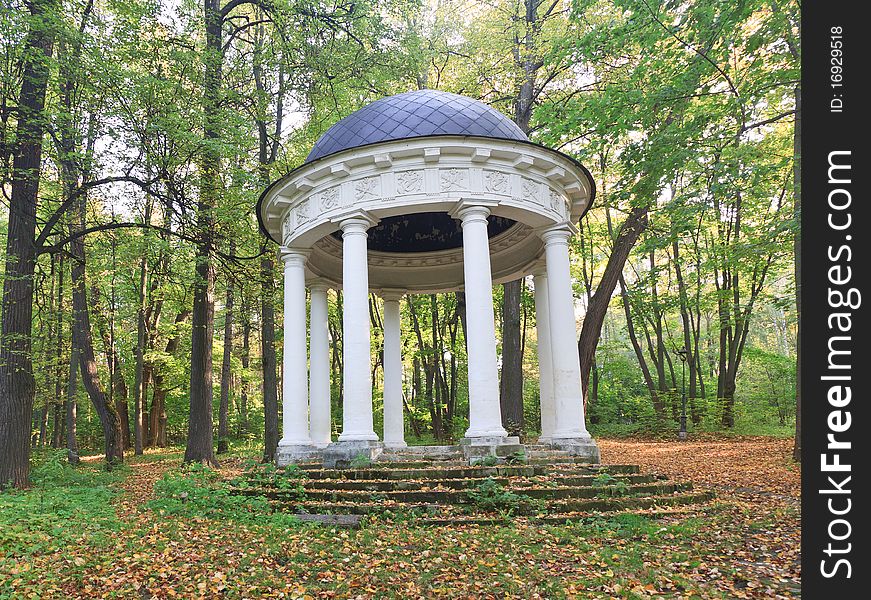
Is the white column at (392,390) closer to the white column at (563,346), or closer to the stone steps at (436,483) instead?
the white column at (563,346)

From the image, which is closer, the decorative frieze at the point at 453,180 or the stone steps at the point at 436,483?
the stone steps at the point at 436,483

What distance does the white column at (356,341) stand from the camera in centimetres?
1150

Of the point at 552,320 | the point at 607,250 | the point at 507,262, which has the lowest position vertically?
the point at 552,320

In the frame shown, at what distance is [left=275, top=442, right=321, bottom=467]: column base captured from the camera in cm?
1217

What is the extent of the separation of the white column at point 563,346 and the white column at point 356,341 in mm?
3985

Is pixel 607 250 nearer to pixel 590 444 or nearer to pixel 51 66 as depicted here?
pixel 590 444

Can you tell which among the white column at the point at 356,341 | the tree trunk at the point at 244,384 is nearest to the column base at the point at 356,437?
the white column at the point at 356,341

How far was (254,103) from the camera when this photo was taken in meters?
17.5

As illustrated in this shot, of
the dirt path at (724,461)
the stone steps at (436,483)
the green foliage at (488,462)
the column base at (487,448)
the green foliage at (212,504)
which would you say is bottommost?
the dirt path at (724,461)

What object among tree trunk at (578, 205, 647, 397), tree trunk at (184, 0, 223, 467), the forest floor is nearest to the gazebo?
tree trunk at (184, 0, 223, 467)

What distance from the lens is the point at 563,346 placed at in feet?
40.3

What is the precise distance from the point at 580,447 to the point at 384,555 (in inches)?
231

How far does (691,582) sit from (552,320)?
726cm
